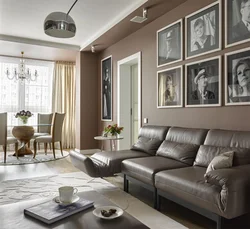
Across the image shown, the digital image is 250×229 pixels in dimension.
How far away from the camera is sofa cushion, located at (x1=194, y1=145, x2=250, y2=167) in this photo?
94.7 inches

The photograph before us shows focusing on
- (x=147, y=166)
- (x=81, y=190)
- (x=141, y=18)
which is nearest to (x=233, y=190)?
(x=147, y=166)

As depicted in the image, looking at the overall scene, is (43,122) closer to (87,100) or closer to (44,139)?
(44,139)

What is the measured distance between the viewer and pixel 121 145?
5.79m

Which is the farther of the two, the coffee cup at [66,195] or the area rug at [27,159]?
the area rug at [27,159]

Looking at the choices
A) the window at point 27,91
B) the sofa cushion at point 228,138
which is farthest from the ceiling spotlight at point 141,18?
the window at point 27,91

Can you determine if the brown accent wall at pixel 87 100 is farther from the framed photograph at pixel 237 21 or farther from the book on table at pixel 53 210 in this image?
the book on table at pixel 53 210

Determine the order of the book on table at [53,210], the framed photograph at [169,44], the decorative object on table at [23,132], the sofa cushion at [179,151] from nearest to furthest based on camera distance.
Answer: the book on table at [53,210], the sofa cushion at [179,151], the framed photograph at [169,44], the decorative object on table at [23,132]

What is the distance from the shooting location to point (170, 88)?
4.12m

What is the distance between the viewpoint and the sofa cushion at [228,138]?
8.60 ft

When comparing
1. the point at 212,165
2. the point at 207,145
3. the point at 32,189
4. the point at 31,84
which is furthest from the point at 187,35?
the point at 31,84

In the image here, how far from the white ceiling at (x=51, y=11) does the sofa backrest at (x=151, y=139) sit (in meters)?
2.05

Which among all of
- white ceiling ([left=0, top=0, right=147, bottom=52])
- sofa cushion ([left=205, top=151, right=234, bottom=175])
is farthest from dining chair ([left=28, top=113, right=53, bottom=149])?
sofa cushion ([left=205, top=151, right=234, bottom=175])

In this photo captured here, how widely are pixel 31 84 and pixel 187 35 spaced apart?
5472mm

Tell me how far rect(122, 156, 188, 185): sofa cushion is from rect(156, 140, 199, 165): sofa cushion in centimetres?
8
